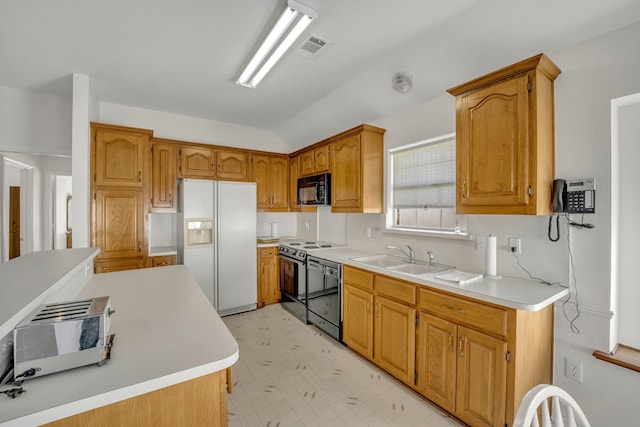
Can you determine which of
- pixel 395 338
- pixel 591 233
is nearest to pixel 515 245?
pixel 591 233

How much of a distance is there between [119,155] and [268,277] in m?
2.39

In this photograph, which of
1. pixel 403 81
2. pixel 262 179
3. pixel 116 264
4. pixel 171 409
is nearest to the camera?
pixel 171 409

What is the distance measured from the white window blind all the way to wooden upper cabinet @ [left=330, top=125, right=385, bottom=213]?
20 centimetres

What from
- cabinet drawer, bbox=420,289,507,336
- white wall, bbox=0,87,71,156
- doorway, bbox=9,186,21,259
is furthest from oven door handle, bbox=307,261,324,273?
doorway, bbox=9,186,21,259

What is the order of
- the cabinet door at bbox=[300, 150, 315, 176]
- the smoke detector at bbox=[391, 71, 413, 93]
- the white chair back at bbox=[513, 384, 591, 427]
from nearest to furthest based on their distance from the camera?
the white chair back at bbox=[513, 384, 591, 427]
the smoke detector at bbox=[391, 71, 413, 93]
the cabinet door at bbox=[300, 150, 315, 176]

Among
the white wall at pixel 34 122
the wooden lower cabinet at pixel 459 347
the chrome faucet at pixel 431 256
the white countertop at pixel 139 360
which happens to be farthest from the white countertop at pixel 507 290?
the white wall at pixel 34 122

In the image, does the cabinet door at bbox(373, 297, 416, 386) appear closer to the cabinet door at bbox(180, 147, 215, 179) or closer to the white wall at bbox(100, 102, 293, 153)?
the cabinet door at bbox(180, 147, 215, 179)

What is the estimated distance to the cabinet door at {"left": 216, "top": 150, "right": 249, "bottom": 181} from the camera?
3.94 m

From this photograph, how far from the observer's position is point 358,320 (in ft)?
8.64

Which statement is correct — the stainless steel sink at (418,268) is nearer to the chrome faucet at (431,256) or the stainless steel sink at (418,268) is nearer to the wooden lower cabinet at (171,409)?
the chrome faucet at (431,256)

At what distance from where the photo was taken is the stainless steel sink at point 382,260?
2.76m

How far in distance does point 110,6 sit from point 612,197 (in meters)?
3.37

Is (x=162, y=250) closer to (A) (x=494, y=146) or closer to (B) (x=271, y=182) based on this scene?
(B) (x=271, y=182)

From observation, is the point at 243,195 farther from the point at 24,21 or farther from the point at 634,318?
the point at 634,318
